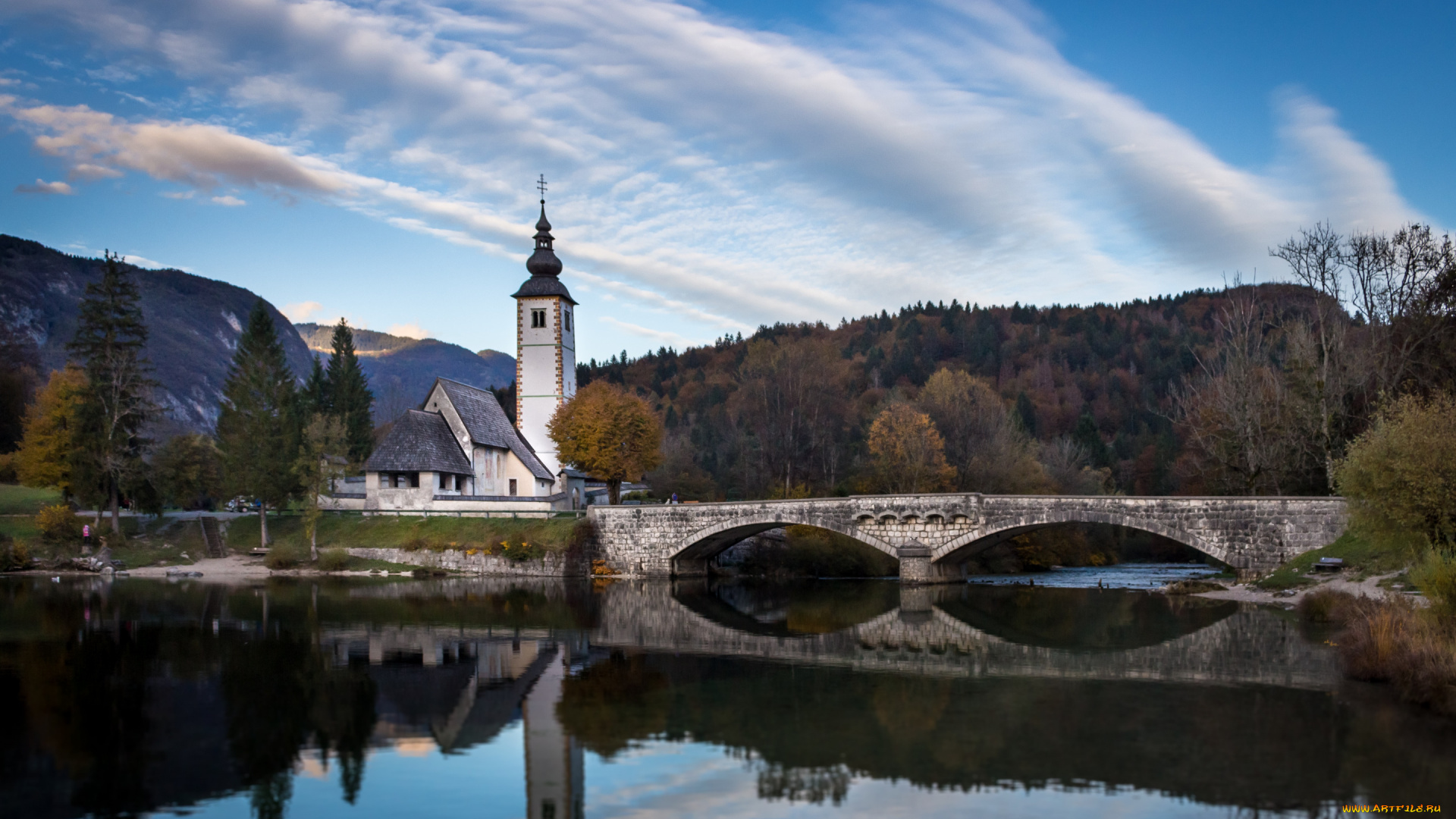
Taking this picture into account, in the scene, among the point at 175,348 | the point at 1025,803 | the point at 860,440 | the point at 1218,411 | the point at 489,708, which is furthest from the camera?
the point at 175,348

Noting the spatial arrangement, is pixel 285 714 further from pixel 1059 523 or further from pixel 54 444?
pixel 54 444

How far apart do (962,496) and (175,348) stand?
19757 cm

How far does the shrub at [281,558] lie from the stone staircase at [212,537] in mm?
4016

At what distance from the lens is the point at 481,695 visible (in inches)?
758

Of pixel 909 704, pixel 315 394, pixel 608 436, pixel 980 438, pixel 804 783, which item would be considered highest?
pixel 315 394

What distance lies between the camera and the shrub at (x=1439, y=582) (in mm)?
18672

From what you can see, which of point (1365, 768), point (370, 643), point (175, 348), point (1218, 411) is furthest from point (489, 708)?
point (175, 348)

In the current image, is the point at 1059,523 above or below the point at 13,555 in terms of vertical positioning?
above

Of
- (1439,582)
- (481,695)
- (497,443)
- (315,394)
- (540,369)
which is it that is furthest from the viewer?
(315,394)

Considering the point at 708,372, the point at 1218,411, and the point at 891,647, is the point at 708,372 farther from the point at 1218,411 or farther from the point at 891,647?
the point at 891,647

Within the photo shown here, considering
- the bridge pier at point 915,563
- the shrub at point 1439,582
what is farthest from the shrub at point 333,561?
the shrub at point 1439,582

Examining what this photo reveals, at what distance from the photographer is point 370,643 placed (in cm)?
2567

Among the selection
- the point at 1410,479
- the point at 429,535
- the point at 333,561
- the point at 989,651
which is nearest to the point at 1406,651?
the point at 1410,479

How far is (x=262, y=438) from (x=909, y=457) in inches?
1410
